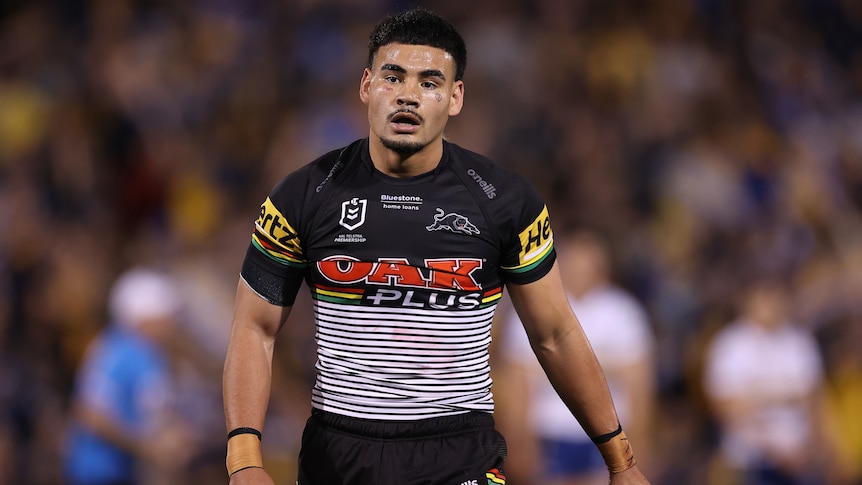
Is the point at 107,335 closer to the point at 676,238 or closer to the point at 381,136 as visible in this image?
the point at 676,238

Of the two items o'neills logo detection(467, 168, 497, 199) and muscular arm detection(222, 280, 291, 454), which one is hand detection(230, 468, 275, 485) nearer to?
muscular arm detection(222, 280, 291, 454)

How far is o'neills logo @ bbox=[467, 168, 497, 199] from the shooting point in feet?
14.7

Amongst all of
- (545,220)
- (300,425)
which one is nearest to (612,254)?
(300,425)

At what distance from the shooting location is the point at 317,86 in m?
11.9

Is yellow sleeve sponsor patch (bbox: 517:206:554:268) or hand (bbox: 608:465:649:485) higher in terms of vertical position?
yellow sleeve sponsor patch (bbox: 517:206:554:268)

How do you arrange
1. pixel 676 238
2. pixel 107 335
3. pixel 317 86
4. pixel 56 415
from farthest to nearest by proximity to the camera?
pixel 317 86, pixel 676 238, pixel 56 415, pixel 107 335

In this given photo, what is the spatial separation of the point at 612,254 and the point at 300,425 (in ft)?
9.65

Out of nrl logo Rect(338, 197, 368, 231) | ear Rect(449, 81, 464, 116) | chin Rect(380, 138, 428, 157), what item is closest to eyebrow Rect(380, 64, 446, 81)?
ear Rect(449, 81, 464, 116)

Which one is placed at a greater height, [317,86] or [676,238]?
[317,86]

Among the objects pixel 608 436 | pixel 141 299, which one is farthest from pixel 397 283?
pixel 141 299

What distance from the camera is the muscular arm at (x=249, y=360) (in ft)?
14.5

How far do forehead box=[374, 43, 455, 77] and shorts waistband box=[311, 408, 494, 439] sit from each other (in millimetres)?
1195

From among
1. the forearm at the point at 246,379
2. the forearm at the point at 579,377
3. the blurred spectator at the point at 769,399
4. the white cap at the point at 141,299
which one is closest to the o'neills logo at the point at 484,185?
the forearm at the point at 579,377

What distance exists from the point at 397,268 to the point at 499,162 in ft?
22.5
